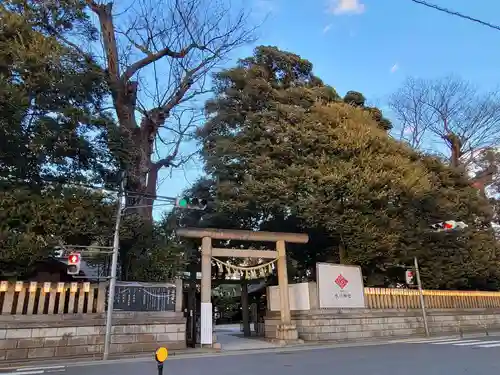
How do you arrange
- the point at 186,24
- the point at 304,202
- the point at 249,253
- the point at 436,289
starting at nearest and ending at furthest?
the point at 249,253
the point at 304,202
the point at 186,24
the point at 436,289

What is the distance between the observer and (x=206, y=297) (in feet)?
43.8

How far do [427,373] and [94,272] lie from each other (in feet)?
39.7

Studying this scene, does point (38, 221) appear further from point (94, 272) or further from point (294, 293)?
point (294, 293)

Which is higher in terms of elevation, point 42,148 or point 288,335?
point 42,148

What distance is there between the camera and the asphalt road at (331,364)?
8.02 meters

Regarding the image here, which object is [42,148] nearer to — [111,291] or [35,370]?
[111,291]

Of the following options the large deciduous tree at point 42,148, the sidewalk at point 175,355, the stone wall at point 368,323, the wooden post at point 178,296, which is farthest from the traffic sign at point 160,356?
the stone wall at point 368,323

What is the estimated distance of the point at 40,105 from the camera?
12312 millimetres

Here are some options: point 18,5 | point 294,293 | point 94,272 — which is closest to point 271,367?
point 294,293

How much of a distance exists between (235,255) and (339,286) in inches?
175

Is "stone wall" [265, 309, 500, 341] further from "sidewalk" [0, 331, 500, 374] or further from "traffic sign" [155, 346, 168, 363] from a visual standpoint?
"traffic sign" [155, 346, 168, 363]

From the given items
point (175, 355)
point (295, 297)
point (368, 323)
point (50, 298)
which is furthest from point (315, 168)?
point (50, 298)

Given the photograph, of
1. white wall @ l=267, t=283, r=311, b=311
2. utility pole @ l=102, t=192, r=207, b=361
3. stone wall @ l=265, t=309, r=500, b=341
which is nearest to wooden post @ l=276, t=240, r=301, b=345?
stone wall @ l=265, t=309, r=500, b=341

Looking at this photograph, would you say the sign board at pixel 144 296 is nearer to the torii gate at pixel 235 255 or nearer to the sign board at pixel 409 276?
the torii gate at pixel 235 255
